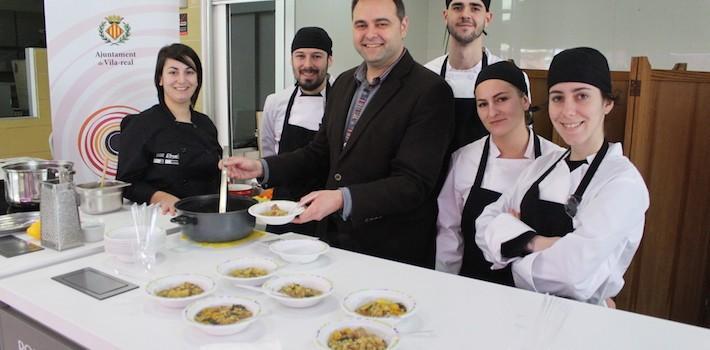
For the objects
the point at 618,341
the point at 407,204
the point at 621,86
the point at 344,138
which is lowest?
the point at 618,341

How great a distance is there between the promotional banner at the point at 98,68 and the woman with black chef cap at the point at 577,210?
275 cm

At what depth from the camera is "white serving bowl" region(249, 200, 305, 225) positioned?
172 centimetres

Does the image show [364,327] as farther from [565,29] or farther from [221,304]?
[565,29]

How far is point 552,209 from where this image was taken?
178 centimetres

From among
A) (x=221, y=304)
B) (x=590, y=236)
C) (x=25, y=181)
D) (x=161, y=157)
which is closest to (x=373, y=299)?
(x=221, y=304)

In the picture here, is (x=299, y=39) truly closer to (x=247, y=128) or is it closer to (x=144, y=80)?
(x=144, y=80)

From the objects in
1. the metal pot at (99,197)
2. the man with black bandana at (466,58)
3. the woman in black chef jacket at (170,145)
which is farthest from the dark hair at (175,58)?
the man with black bandana at (466,58)

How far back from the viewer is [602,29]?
14.0 feet

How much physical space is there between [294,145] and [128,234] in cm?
143

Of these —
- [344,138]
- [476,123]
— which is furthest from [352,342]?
[476,123]

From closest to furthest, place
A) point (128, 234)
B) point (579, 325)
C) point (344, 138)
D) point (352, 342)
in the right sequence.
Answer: point (352, 342) → point (579, 325) → point (128, 234) → point (344, 138)

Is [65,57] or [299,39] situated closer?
[299,39]

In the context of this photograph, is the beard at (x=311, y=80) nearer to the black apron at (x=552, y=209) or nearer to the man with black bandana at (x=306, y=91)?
the man with black bandana at (x=306, y=91)

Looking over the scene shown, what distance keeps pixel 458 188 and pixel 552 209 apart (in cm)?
49
